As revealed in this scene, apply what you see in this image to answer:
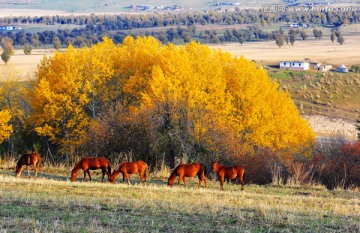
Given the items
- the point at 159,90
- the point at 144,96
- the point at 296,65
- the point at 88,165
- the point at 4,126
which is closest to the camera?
the point at 88,165

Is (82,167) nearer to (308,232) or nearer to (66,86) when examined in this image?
(308,232)

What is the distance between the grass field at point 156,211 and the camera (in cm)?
1444

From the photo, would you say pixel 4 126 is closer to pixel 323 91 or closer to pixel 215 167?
pixel 215 167

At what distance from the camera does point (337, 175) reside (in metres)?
32.3

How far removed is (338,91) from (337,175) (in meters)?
66.3

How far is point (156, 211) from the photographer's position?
16500mm

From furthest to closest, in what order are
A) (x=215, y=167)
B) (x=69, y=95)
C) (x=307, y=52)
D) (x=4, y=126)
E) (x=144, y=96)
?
(x=307, y=52)
(x=69, y=95)
(x=4, y=126)
(x=144, y=96)
(x=215, y=167)

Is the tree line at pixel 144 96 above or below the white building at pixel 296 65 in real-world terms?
below

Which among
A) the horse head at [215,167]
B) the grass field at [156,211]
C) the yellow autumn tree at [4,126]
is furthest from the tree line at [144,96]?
the grass field at [156,211]

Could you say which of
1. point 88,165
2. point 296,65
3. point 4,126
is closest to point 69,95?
point 4,126

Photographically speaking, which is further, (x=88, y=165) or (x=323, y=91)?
(x=323, y=91)

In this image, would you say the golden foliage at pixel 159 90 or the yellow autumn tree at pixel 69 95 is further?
the yellow autumn tree at pixel 69 95

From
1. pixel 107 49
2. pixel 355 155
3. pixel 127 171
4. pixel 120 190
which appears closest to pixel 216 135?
pixel 355 155

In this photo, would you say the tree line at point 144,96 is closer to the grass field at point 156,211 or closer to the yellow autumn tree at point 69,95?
the yellow autumn tree at point 69,95
